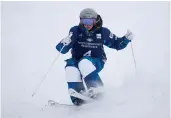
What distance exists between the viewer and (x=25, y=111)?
9.17 metres

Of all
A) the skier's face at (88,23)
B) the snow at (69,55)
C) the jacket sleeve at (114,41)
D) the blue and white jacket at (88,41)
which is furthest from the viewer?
the jacket sleeve at (114,41)

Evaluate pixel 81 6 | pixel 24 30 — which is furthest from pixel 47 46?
pixel 81 6

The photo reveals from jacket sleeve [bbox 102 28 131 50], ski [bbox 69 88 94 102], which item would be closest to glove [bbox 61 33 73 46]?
jacket sleeve [bbox 102 28 131 50]

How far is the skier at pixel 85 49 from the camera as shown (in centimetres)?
881

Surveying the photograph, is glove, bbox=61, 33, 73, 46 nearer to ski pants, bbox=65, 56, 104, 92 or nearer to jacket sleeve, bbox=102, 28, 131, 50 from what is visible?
ski pants, bbox=65, 56, 104, 92

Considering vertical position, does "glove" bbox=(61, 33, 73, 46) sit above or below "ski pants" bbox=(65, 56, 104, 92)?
above

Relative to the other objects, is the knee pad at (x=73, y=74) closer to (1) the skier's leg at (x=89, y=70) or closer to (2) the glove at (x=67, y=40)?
(1) the skier's leg at (x=89, y=70)

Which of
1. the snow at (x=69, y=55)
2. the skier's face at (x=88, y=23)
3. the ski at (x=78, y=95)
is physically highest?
the skier's face at (x=88, y=23)

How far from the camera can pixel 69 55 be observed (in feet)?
46.6

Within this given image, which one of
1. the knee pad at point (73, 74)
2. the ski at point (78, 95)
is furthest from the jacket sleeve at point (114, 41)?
the ski at point (78, 95)

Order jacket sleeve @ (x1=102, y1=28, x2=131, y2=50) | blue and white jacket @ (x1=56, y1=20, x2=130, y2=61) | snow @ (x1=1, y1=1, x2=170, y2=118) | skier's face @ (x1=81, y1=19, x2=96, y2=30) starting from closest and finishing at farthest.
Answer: snow @ (x1=1, y1=1, x2=170, y2=118)
skier's face @ (x1=81, y1=19, x2=96, y2=30)
blue and white jacket @ (x1=56, y1=20, x2=130, y2=61)
jacket sleeve @ (x1=102, y1=28, x2=131, y2=50)

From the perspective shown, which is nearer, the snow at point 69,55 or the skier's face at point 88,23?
the snow at point 69,55

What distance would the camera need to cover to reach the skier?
8812mm

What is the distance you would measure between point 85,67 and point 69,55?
547 centimetres
